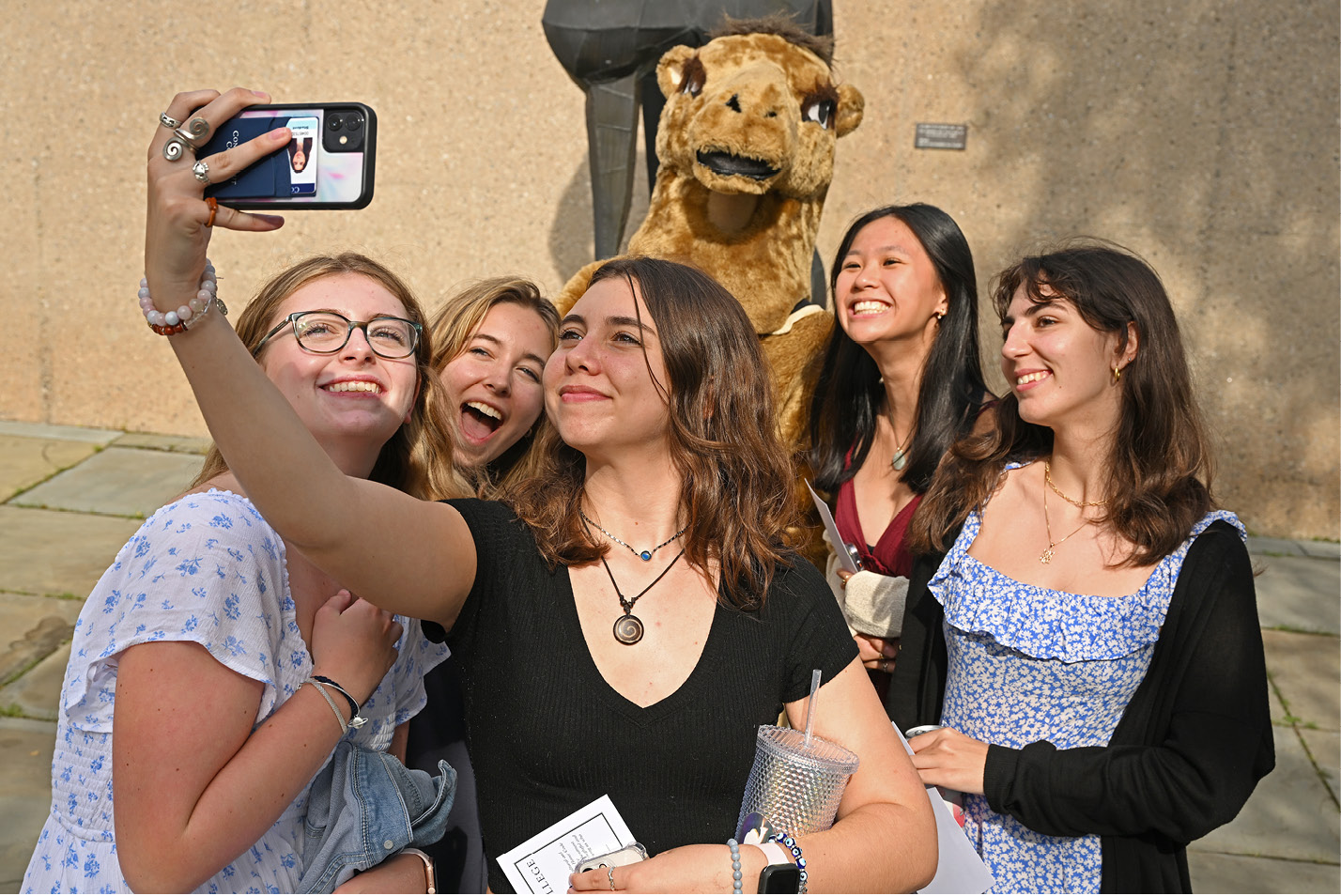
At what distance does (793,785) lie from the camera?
5.01ft

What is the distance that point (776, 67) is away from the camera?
3.16 m

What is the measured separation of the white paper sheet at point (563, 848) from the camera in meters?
1.59

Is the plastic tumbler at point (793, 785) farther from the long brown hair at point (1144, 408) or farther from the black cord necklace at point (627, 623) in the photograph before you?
the long brown hair at point (1144, 408)

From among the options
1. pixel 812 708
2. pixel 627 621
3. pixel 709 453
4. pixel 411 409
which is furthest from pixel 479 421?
pixel 812 708

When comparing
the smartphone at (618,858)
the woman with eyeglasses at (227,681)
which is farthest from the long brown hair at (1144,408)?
the woman with eyeglasses at (227,681)

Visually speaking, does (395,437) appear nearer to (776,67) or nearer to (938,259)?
(938,259)

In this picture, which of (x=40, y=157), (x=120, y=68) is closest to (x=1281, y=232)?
(x=120, y=68)

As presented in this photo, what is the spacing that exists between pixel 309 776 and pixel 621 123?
9.12 feet

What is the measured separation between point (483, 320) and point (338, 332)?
0.65 metres

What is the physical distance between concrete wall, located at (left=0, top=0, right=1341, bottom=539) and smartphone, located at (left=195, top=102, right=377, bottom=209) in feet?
17.5

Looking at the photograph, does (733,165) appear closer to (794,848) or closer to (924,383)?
(924,383)

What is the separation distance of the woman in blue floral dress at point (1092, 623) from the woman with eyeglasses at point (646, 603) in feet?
1.50

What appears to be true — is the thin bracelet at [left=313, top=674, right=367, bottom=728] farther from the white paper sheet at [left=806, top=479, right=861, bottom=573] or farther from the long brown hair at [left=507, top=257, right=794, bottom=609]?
the white paper sheet at [left=806, top=479, right=861, bottom=573]

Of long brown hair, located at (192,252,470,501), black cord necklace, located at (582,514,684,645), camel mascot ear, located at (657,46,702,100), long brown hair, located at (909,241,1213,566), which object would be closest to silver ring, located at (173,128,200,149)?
long brown hair, located at (192,252,470,501)
